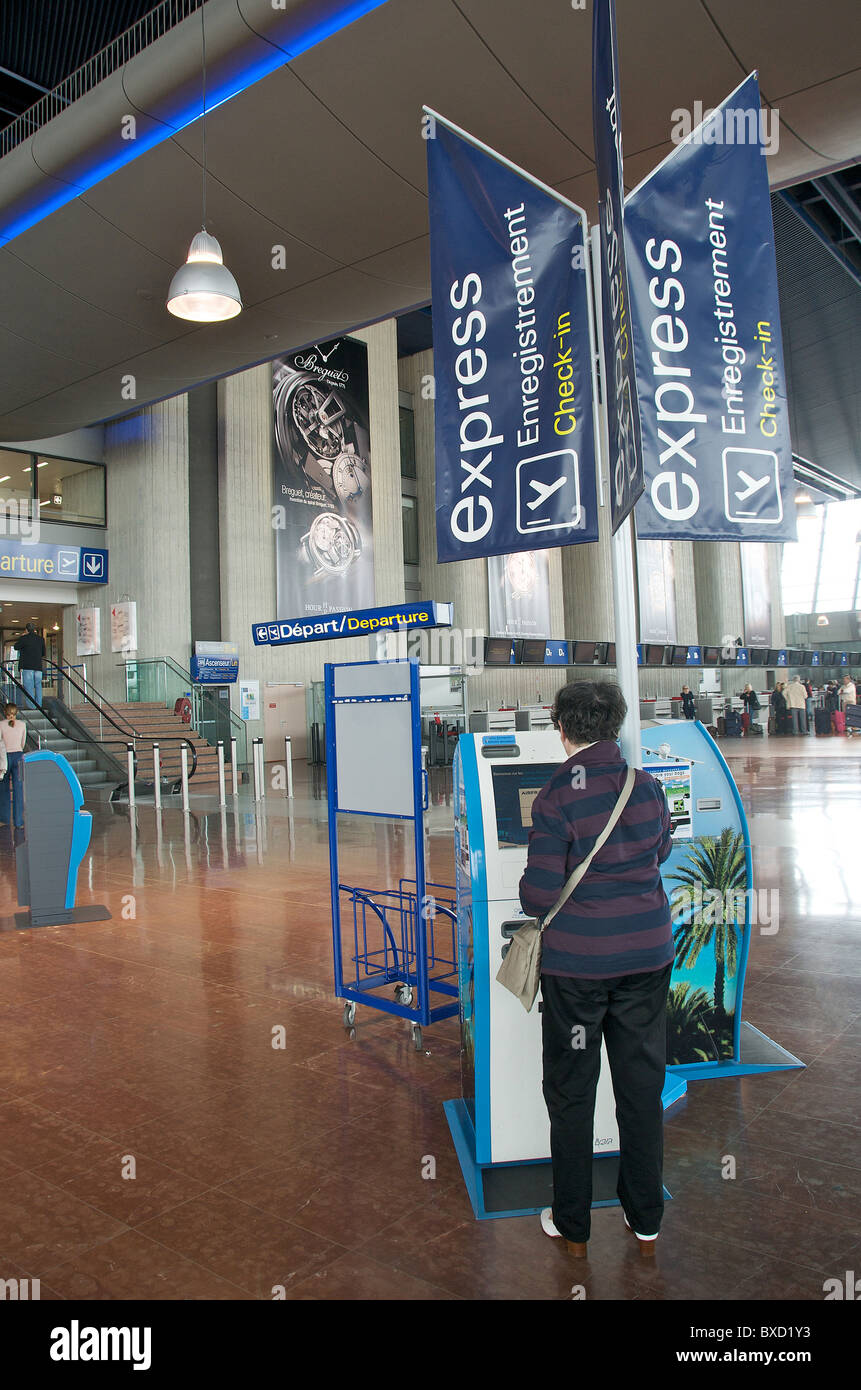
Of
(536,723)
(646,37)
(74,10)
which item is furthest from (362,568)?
(646,37)

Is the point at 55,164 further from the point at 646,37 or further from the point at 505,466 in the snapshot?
the point at 505,466

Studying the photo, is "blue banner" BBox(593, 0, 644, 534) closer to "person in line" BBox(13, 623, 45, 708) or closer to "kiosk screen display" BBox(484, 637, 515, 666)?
"person in line" BBox(13, 623, 45, 708)

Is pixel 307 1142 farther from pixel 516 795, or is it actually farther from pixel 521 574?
pixel 521 574

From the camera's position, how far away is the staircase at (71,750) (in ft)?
47.6

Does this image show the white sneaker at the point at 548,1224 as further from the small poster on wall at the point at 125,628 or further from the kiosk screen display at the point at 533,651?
the kiosk screen display at the point at 533,651

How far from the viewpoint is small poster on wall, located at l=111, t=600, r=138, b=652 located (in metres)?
18.8

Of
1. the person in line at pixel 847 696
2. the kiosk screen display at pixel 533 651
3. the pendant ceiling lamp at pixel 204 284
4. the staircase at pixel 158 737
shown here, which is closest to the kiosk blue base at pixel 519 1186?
the pendant ceiling lamp at pixel 204 284

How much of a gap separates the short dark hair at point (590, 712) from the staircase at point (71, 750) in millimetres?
13111

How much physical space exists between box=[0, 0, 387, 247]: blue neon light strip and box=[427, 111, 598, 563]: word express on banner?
14.7ft

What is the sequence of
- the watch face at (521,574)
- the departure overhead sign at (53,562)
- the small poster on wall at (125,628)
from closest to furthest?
the departure overhead sign at (53,562), the small poster on wall at (125,628), the watch face at (521,574)

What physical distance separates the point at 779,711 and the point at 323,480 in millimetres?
→ 16731

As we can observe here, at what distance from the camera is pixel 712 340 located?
11.3 feet

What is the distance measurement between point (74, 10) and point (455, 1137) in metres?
14.4
